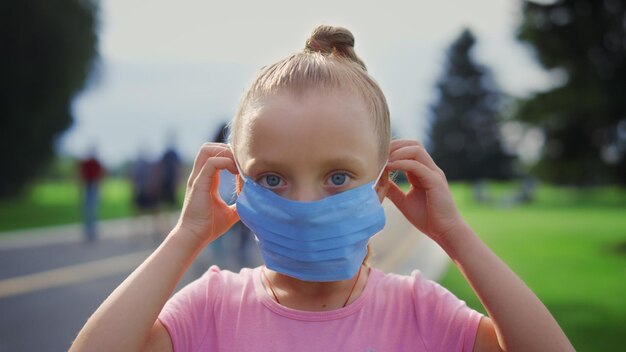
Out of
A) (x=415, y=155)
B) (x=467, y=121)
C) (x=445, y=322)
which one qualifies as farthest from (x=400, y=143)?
(x=467, y=121)

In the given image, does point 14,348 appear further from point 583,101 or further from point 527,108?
point 527,108

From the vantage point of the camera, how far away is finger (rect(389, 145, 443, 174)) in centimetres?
192

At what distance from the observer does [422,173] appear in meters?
1.89

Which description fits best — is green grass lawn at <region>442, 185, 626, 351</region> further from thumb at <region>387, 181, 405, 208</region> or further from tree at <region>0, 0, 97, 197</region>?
tree at <region>0, 0, 97, 197</region>

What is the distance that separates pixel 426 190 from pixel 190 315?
799mm

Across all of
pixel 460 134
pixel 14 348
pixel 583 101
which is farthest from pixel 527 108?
pixel 460 134

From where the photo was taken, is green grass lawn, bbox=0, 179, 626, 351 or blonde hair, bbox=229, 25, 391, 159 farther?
green grass lawn, bbox=0, 179, 626, 351

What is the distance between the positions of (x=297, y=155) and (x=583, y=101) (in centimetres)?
1410

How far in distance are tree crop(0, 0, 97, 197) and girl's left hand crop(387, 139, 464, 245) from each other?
25.6 meters

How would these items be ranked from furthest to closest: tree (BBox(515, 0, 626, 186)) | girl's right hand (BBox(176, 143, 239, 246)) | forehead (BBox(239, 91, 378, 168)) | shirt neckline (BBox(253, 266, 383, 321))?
tree (BBox(515, 0, 626, 186)) < girl's right hand (BBox(176, 143, 239, 246)) < shirt neckline (BBox(253, 266, 383, 321)) < forehead (BBox(239, 91, 378, 168))

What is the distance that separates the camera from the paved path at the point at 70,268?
19.9ft

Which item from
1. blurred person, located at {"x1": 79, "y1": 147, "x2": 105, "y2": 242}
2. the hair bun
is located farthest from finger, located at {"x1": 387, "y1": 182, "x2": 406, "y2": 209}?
blurred person, located at {"x1": 79, "y1": 147, "x2": 105, "y2": 242}

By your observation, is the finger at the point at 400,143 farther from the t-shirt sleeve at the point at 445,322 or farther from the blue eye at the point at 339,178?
the t-shirt sleeve at the point at 445,322

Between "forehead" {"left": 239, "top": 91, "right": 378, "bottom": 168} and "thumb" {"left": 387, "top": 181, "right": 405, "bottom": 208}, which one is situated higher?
"forehead" {"left": 239, "top": 91, "right": 378, "bottom": 168}
